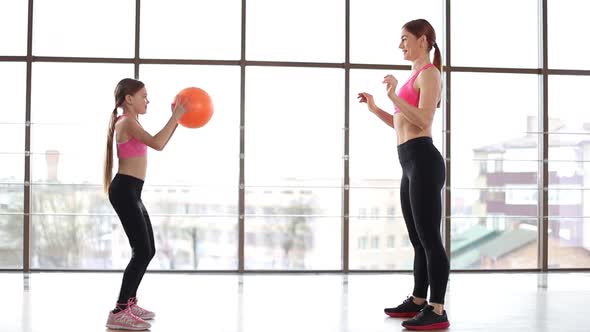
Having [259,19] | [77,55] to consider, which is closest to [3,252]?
[77,55]

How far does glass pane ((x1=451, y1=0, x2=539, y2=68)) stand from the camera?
5.65 m

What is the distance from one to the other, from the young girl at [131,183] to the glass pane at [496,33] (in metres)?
3.22

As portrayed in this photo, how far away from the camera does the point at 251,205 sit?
17.9 feet

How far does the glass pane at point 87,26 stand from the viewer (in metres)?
5.41

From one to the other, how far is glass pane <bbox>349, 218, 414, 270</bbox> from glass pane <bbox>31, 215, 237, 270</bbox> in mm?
966

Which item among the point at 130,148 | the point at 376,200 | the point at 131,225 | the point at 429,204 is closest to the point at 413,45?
the point at 429,204

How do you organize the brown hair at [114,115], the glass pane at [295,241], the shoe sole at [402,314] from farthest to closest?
the glass pane at [295,241], the shoe sole at [402,314], the brown hair at [114,115]

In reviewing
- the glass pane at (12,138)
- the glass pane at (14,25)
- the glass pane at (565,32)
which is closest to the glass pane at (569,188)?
the glass pane at (565,32)

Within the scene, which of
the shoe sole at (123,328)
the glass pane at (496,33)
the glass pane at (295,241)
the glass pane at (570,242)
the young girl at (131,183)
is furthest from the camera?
the glass pane at (570,242)

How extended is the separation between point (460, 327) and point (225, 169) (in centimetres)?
284

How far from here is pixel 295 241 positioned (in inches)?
219

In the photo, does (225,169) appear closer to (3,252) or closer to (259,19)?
(259,19)

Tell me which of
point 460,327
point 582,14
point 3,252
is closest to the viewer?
point 460,327

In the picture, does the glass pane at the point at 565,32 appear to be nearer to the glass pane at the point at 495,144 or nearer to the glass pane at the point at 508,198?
the glass pane at the point at 495,144
